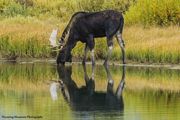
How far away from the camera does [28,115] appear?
16109 mm

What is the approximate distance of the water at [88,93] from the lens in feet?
53.7

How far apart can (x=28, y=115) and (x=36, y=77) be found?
28.9 feet

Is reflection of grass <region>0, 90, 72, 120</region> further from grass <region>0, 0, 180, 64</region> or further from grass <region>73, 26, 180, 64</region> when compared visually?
grass <region>0, 0, 180, 64</region>

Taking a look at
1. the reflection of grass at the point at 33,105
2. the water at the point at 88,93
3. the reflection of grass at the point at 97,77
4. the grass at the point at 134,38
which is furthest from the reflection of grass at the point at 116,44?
the reflection of grass at the point at 33,105

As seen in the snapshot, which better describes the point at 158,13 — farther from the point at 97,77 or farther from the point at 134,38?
the point at 97,77

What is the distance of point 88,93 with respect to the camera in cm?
2005

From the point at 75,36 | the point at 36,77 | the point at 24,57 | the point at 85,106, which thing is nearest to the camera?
the point at 85,106

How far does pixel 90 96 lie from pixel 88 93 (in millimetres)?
660

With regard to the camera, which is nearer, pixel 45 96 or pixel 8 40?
pixel 45 96

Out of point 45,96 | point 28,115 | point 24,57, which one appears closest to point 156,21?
point 24,57

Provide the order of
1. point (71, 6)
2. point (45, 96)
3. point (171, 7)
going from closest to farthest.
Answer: point (45, 96), point (171, 7), point (71, 6)

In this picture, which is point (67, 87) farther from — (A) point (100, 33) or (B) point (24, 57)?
(B) point (24, 57)

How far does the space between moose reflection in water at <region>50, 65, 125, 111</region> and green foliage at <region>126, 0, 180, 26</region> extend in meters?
10.2

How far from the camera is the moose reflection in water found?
17.5 m
